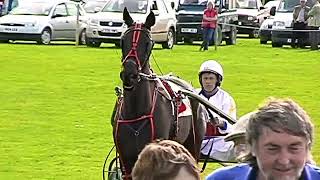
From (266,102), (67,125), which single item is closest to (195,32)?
(67,125)

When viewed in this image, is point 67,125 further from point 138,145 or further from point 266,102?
point 266,102

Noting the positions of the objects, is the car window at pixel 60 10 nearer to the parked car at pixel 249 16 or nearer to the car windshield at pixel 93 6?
the car windshield at pixel 93 6

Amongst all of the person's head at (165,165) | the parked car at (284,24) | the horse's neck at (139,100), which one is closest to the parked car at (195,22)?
the parked car at (284,24)

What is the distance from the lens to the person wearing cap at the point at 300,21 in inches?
1451

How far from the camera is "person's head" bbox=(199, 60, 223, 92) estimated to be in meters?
10.8

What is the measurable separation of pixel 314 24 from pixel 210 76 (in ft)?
86.5

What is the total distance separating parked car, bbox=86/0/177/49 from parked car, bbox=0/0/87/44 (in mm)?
1095

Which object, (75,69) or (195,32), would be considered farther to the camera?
(195,32)

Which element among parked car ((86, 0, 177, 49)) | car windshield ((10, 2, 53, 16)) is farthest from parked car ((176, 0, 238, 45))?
car windshield ((10, 2, 53, 16))

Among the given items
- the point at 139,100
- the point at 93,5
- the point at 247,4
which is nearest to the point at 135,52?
the point at 139,100

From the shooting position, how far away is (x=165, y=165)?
3691 mm

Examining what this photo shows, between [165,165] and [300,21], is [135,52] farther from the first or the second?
→ [300,21]

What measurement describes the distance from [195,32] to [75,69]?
12.9 m

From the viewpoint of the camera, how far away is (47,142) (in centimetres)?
1484
